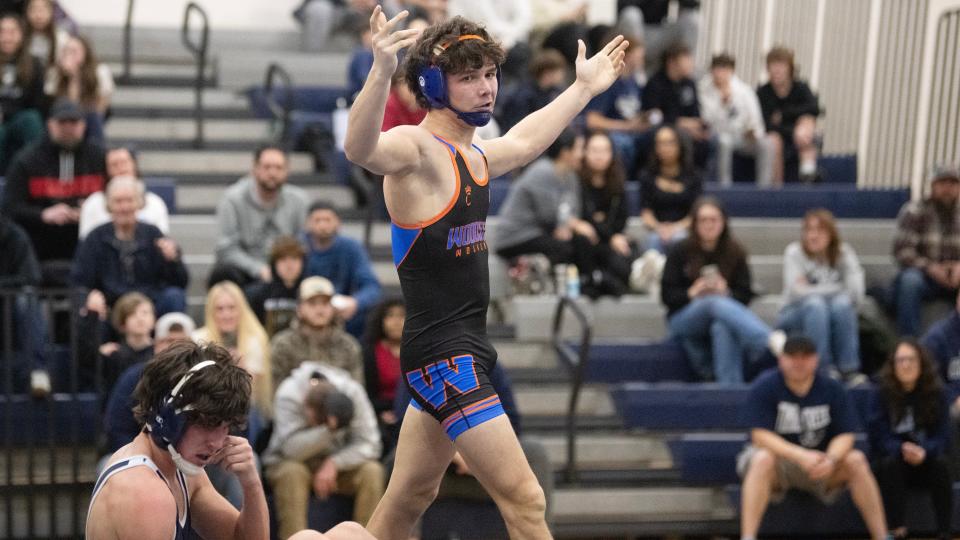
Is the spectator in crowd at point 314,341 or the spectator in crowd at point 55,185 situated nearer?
the spectator in crowd at point 314,341

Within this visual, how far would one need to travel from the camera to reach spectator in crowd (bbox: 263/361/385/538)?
7.80 meters

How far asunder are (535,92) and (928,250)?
2878mm

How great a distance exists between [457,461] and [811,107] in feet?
17.2

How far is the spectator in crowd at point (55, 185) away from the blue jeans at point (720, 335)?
11.7ft

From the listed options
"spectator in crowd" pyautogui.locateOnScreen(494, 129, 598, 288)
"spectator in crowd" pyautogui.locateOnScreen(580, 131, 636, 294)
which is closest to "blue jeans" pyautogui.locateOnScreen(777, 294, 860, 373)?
"spectator in crowd" pyautogui.locateOnScreen(580, 131, 636, 294)

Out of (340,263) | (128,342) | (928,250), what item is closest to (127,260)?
(128,342)

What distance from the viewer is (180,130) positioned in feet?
37.3

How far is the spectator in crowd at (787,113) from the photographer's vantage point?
11.8 m

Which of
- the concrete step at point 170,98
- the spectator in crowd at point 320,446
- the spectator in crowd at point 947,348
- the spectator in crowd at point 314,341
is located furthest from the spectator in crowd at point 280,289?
the spectator in crowd at point 947,348

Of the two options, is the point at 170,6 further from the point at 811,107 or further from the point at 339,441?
the point at 339,441

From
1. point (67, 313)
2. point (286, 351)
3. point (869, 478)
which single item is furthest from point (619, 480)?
point (67, 313)

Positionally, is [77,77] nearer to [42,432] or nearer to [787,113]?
[42,432]

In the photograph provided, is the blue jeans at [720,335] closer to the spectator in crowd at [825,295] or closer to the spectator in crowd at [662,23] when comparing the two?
the spectator in crowd at [825,295]

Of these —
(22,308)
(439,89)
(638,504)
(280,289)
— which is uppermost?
(439,89)
